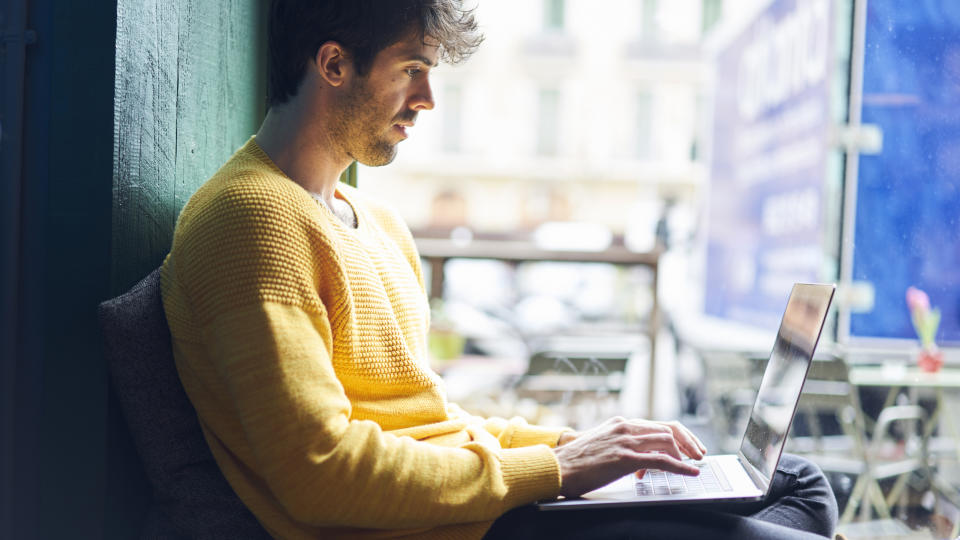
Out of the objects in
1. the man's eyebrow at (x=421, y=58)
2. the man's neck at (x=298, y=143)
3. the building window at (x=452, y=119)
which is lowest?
the man's neck at (x=298, y=143)

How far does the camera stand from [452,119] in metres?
16.5

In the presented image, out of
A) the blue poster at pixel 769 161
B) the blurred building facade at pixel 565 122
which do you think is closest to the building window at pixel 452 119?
the blurred building facade at pixel 565 122

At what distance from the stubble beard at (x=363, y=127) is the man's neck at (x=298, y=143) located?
3 centimetres

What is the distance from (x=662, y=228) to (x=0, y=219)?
4.35 metres

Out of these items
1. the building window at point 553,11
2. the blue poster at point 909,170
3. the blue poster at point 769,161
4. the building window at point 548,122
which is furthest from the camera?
the building window at point 548,122

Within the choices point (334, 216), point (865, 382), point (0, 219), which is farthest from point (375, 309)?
point (865, 382)

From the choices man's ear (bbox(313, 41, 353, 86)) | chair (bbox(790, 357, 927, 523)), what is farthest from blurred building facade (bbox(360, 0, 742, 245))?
man's ear (bbox(313, 41, 353, 86))

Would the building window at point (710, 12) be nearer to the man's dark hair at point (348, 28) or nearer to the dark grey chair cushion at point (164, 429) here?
the man's dark hair at point (348, 28)

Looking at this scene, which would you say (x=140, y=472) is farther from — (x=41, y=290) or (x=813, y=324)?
(x=813, y=324)

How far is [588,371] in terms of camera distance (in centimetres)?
278

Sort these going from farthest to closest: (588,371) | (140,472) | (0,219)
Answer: (588,371) < (140,472) < (0,219)

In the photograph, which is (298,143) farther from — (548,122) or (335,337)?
(548,122)

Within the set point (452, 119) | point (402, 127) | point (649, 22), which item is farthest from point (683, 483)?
point (649, 22)

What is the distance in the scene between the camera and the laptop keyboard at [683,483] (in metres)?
1.14
